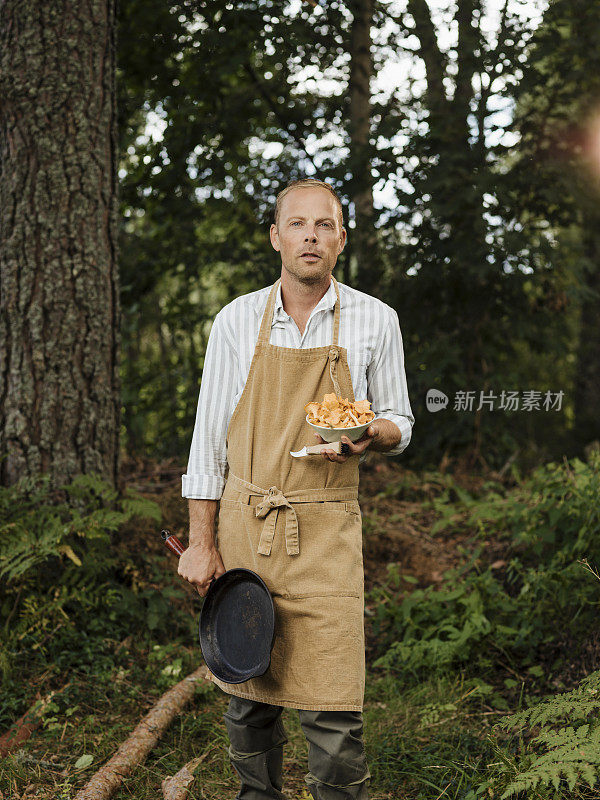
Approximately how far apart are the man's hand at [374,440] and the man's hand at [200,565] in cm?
63

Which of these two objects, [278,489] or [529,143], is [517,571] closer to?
[278,489]

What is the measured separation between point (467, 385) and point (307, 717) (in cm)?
502

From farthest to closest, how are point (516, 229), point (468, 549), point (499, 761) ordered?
1. point (516, 229)
2. point (468, 549)
3. point (499, 761)

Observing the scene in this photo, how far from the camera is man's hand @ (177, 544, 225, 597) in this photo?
263 cm

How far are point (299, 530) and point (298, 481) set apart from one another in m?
0.16

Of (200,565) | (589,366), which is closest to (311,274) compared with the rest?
(200,565)

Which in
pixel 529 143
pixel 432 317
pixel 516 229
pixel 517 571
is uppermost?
pixel 529 143

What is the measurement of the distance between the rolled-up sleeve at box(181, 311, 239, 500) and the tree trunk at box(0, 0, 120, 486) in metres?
2.13

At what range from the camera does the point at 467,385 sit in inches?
277

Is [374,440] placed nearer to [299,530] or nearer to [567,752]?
[299,530]

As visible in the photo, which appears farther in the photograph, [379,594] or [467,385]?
[467,385]

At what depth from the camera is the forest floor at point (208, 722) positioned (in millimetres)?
3129

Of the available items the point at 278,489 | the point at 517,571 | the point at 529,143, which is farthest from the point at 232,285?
the point at 278,489

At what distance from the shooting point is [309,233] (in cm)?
251
